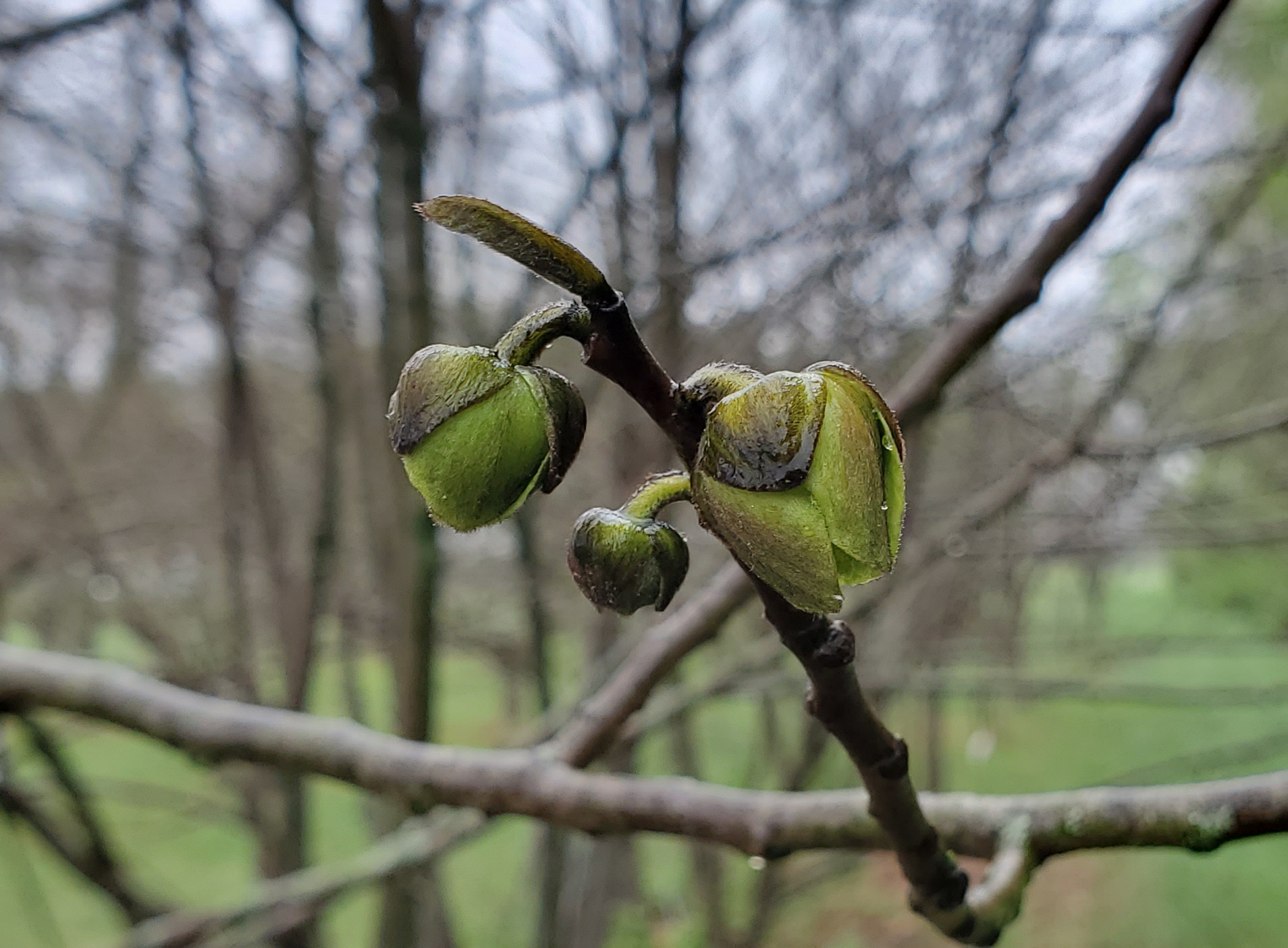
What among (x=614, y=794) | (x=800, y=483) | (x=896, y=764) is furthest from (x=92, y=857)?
(x=800, y=483)

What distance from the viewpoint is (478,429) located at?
0.53 metres

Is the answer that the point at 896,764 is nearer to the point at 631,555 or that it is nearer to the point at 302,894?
the point at 631,555

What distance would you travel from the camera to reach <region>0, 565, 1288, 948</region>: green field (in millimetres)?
5715

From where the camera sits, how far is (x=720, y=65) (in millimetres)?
3422

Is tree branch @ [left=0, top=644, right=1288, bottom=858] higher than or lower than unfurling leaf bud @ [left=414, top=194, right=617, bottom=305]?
lower

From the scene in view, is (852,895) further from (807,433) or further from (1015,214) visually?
(807,433)

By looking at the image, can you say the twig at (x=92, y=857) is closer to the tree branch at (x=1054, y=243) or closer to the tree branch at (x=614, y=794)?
the tree branch at (x=614, y=794)

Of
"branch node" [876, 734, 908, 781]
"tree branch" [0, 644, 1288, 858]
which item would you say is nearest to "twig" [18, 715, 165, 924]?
"tree branch" [0, 644, 1288, 858]

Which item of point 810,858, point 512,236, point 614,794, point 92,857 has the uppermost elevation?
point 512,236

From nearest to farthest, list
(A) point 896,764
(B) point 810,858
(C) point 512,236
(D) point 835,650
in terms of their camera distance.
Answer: (C) point 512,236
(D) point 835,650
(A) point 896,764
(B) point 810,858

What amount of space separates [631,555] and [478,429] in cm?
11

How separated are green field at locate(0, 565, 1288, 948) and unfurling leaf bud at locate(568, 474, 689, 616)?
12.8 feet

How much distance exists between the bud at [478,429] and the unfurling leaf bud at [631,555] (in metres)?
0.04

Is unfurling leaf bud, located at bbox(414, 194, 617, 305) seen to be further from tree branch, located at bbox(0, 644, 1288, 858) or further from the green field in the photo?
the green field
